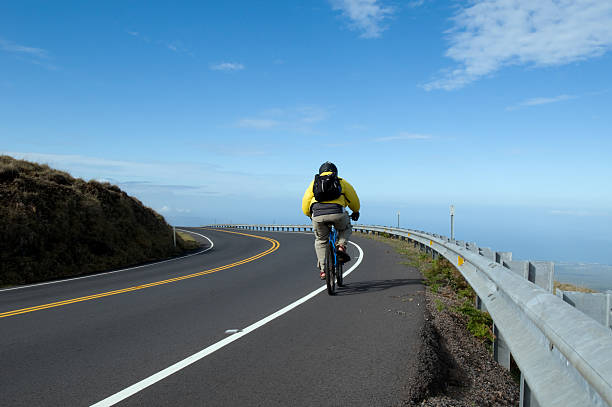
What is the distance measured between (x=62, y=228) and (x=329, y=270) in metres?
13.1

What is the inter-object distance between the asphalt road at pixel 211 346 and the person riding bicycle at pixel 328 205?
107 cm

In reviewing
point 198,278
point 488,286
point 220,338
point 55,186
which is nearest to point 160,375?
point 220,338

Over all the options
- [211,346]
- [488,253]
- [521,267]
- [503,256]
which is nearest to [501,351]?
[503,256]

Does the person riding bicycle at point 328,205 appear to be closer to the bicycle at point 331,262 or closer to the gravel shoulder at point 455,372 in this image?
the bicycle at point 331,262

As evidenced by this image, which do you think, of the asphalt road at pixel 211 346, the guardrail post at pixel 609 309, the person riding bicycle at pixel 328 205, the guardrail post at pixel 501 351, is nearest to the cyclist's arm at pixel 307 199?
the person riding bicycle at pixel 328 205

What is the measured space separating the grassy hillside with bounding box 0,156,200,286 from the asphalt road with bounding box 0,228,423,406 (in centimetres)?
536

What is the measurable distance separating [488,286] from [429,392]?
2237 mm

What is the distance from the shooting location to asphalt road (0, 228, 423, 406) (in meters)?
3.94

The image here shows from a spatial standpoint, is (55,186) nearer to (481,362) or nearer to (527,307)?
(481,362)

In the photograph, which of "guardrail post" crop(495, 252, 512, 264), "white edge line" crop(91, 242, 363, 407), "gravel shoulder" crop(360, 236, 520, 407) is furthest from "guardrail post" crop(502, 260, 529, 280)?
"white edge line" crop(91, 242, 363, 407)

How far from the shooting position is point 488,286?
5.71 meters

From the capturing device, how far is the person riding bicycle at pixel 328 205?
8547mm

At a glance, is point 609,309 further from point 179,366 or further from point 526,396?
point 179,366

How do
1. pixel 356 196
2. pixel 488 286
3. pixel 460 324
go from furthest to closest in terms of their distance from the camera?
1. pixel 356 196
2. pixel 460 324
3. pixel 488 286
